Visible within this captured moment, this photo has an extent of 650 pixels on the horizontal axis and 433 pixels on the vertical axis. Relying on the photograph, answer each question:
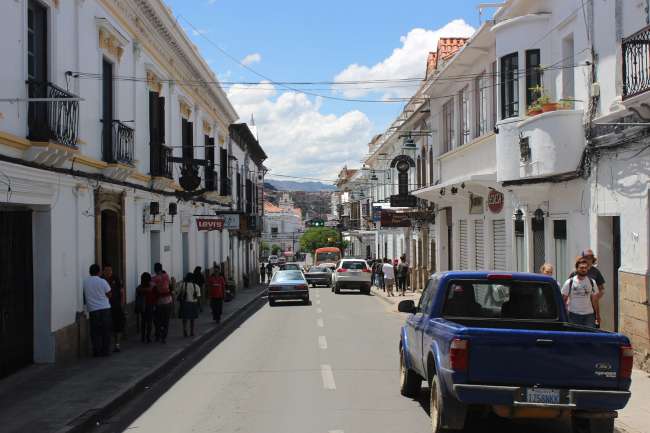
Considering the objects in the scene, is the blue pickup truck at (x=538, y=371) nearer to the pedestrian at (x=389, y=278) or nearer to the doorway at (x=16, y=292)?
the doorway at (x=16, y=292)

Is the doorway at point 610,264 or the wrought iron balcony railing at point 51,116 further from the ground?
the wrought iron balcony railing at point 51,116

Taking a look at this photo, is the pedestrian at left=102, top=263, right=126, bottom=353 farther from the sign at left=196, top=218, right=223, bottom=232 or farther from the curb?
the sign at left=196, top=218, right=223, bottom=232

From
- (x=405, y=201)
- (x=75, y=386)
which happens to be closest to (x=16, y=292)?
(x=75, y=386)

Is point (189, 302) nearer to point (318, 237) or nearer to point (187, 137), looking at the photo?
point (187, 137)

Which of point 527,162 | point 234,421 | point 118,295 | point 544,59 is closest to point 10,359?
point 118,295

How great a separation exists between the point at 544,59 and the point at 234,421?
37.9 ft

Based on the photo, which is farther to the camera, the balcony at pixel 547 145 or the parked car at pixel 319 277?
the parked car at pixel 319 277

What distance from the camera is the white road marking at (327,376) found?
35.7ft

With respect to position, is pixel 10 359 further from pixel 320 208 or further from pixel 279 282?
pixel 320 208

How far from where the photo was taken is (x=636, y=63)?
11.0m

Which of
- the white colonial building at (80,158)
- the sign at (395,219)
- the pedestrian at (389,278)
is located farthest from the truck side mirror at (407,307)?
the sign at (395,219)

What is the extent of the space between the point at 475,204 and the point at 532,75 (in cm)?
712

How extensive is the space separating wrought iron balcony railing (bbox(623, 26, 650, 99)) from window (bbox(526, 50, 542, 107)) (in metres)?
5.34

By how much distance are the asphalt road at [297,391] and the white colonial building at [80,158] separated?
9.42ft
